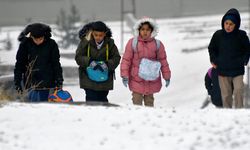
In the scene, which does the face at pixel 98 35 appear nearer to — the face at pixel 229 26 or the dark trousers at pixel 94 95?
the dark trousers at pixel 94 95

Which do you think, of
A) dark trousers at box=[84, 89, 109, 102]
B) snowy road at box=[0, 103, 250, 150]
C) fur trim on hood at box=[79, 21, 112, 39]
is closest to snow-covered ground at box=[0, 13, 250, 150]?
snowy road at box=[0, 103, 250, 150]

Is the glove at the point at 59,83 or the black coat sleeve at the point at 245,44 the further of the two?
the black coat sleeve at the point at 245,44

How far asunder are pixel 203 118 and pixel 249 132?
510mm

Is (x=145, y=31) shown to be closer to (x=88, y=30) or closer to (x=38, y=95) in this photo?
(x=88, y=30)

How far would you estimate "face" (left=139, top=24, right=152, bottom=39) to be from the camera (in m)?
7.73

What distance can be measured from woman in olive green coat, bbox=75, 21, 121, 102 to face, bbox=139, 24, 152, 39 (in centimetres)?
40

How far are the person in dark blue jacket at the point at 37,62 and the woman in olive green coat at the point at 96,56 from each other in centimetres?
32

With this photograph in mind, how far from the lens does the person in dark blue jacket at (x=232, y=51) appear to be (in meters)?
7.77

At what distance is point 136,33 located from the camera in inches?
309

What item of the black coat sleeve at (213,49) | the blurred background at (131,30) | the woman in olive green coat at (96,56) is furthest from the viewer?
the blurred background at (131,30)

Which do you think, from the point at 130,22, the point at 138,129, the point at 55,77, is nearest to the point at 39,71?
the point at 55,77

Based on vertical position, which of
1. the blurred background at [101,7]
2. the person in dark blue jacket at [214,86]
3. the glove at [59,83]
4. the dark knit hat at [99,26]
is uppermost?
the dark knit hat at [99,26]

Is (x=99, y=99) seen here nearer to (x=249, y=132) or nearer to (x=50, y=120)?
(x=50, y=120)

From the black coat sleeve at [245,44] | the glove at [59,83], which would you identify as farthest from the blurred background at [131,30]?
→ the black coat sleeve at [245,44]
